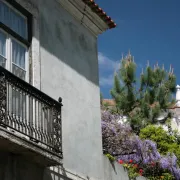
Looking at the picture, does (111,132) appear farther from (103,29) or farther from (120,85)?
(120,85)

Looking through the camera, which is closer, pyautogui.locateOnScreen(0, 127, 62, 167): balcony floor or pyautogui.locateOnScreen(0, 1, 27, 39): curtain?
pyautogui.locateOnScreen(0, 127, 62, 167): balcony floor

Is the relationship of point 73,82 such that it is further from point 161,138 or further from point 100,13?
point 161,138

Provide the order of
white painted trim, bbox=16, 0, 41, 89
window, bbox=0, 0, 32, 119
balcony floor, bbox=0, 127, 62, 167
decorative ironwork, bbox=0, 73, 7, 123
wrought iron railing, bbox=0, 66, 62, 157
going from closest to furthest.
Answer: balcony floor, bbox=0, 127, 62, 167 → decorative ironwork, bbox=0, 73, 7, 123 → wrought iron railing, bbox=0, 66, 62, 157 → window, bbox=0, 0, 32, 119 → white painted trim, bbox=16, 0, 41, 89

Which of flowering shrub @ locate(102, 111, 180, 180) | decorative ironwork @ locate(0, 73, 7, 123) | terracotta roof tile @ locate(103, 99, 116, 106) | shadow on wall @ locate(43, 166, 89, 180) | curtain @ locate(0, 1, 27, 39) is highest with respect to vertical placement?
terracotta roof tile @ locate(103, 99, 116, 106)

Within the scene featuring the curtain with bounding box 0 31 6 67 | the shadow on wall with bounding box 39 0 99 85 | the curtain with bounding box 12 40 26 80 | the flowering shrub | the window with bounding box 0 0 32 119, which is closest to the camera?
the curtain with bounding box 0 31 6 67

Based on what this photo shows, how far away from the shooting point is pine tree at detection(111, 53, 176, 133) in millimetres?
25562

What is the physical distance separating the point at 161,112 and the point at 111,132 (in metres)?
8.00

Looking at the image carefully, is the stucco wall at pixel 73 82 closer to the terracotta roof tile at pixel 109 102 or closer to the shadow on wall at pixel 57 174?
the shadow on wall at pixel 57 174

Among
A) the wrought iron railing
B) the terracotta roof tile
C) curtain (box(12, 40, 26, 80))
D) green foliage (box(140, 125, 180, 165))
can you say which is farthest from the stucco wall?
the terracotta roof tile

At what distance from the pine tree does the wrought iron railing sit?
45.3 feet

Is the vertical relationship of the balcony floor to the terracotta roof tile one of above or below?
below

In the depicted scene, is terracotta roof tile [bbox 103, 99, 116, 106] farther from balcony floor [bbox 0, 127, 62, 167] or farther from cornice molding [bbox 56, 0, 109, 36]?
balcony floor [bbox 0, 127, 62, 167]

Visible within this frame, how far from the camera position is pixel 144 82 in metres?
26.9

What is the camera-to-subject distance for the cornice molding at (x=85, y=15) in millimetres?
13602
